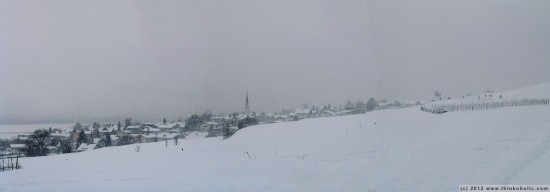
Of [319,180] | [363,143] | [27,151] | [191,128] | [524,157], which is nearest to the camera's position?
[524,157]

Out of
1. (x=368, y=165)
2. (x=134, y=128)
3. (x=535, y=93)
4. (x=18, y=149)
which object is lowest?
(x=18, y=149)

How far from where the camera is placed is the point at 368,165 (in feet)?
59.1

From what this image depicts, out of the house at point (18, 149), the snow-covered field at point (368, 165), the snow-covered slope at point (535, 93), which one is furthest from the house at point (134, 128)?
the snow-covered slope at point (535, 93)

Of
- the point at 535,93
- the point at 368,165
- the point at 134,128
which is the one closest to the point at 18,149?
the point at 134,128

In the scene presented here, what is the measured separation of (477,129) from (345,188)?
12892mm

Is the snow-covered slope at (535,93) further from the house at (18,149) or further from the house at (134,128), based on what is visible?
the house at (134,128)

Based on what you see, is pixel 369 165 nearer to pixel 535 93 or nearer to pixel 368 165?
pixel 368 165

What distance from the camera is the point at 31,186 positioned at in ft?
60.5

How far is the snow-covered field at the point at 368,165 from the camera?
46.9 ft

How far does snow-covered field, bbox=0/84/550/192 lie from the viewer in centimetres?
1430

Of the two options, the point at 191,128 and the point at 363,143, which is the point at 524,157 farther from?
the point at 191,128

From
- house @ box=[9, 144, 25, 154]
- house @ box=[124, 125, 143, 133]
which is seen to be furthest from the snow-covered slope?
house @ box=[124, 125, 143, 133]

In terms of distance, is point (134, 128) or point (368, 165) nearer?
point (368, 165)

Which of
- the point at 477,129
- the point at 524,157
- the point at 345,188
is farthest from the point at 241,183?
the point at 477,129
